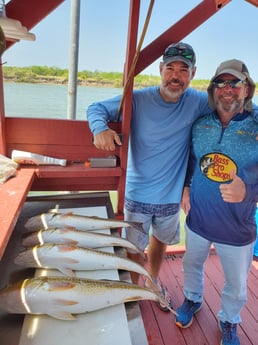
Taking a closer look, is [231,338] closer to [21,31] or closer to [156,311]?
[156,311]

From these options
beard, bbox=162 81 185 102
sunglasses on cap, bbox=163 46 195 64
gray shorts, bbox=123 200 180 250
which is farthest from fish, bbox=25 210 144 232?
sunglasses on cap, bbox=163 46 195 64

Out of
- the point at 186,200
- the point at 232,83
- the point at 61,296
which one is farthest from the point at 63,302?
the point at 232,83

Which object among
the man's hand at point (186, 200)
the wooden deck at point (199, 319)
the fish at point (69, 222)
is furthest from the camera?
the wooden deck at point (199, 319)

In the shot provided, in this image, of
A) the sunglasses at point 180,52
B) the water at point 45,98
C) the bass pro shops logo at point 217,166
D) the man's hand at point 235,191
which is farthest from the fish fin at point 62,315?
the sunglasses at point 180,52

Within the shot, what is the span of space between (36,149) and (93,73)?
0.75m

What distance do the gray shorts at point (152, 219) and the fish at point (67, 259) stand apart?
2.24ft

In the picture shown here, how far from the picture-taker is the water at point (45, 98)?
1898 mm

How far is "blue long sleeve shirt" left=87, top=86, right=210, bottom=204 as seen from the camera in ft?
5.95

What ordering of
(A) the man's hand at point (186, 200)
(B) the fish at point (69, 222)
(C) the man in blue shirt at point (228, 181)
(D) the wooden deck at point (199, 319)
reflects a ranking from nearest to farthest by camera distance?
1. (B) the fish at point (69, 222)
2. (C) the man in blue shirt at point (228, 181)
3. (A) the man's hand at point (186, 200)
4. (D) the wooden deck at point (199, 319)

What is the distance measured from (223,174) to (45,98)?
1.52m

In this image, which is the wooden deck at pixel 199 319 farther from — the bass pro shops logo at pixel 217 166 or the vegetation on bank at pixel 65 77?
the vegetation on bank at pixel 65 77

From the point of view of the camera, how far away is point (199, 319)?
2.14 metres

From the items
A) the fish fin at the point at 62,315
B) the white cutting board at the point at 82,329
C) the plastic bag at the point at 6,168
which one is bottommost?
the white cutting board at the point at 82,329

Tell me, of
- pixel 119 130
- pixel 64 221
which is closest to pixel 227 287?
pixel 64 221
